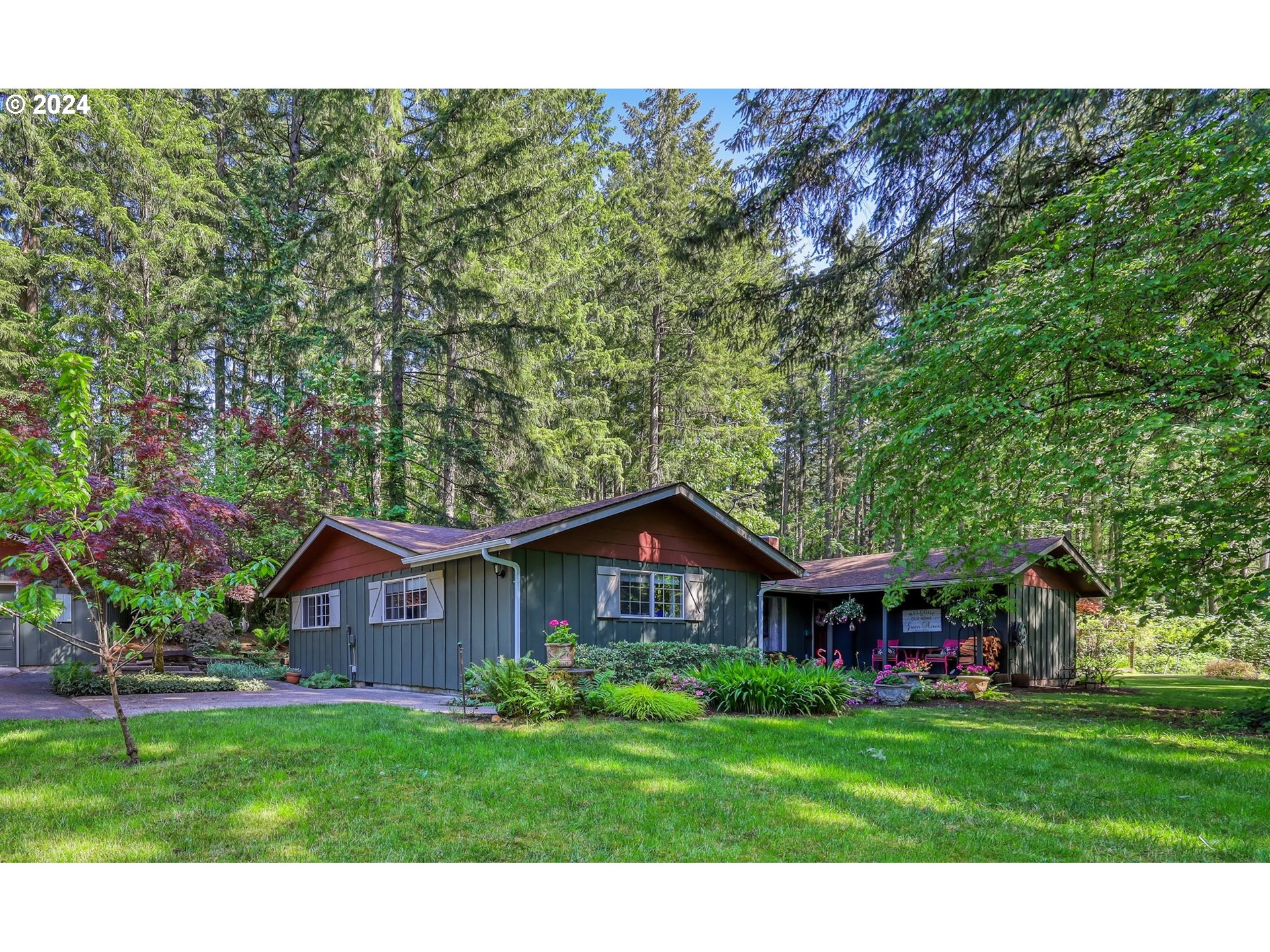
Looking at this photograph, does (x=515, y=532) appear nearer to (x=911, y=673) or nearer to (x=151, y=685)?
(x=151, y=685)

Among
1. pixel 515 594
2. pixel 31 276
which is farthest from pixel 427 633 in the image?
pixel 31 276

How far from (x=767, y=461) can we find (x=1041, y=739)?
17.4 m

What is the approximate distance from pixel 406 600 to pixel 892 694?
7921 millimetres

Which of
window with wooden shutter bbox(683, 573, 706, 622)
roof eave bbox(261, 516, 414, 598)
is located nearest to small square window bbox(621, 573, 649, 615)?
window with wooden shutter bbox(683, 573, 706, 622)

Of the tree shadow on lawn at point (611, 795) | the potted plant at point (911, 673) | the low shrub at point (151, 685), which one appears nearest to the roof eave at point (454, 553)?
the tree shadow on lawn at point (611, 795)

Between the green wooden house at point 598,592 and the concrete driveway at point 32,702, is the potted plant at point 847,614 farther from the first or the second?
the concrete driveway at point 32,702

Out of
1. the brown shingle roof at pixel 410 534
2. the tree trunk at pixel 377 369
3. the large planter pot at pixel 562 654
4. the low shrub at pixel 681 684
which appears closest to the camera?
the large planter pot at pixel 562 654

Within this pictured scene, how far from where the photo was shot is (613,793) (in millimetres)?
4816

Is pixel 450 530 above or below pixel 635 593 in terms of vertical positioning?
above

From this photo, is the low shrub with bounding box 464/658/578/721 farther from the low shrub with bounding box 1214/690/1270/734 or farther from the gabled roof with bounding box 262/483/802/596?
the low shrub with bounding box 1214/690/1270/734

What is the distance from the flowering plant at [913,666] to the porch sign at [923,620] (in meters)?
0.65

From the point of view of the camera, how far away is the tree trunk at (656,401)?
74.5 ft

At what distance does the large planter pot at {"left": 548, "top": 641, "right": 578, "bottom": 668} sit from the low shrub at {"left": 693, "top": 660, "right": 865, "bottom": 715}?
1.88 metres

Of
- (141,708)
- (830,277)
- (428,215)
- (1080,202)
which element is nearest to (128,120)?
(428,215)
